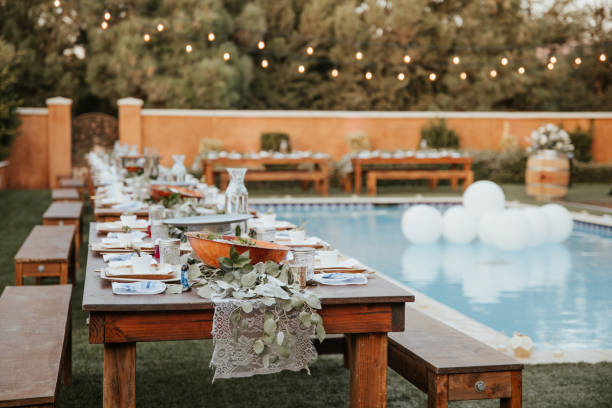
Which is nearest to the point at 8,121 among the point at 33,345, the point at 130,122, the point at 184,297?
the point at 130,122

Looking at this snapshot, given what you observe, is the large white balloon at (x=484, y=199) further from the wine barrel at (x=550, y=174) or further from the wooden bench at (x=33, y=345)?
the wooden bench at (x=33, y=345)

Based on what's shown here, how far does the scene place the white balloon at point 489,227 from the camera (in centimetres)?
803

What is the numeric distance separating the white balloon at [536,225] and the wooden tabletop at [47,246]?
4.89 metres

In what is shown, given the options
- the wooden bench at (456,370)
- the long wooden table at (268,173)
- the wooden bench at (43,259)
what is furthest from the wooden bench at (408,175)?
the wooden bench at (456,370)

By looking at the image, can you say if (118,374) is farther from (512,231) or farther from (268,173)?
(268,173)

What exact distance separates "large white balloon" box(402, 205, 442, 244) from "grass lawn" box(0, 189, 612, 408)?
4396 mm

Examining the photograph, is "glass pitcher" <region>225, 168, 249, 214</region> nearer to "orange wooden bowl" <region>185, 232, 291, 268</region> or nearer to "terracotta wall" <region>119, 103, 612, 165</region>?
"orange wooden bowl" <region>185, 232, 291, 268</region>

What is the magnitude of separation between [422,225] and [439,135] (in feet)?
29.7

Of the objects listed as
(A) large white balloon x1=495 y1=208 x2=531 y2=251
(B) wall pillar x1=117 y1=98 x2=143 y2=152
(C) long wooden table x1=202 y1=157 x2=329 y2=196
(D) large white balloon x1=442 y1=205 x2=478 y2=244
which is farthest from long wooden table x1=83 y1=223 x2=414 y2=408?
(B) wall pillar x1=117 y1=98 x2=143 y2=152

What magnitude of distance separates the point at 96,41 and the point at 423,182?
949 centimetres

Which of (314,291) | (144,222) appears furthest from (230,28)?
(314,291)

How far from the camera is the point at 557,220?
8570 mm

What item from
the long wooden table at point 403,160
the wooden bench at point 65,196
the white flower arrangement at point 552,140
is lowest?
the wooden bench at point 65,196

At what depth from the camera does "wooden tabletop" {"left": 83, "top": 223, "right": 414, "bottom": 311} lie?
2256 millimetres
